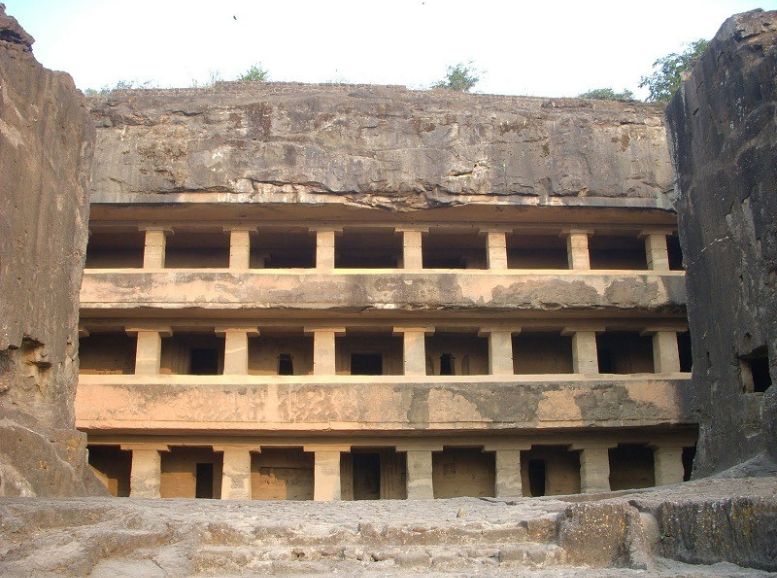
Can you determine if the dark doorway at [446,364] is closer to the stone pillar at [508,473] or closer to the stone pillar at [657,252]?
the stone pillar at [508,473]

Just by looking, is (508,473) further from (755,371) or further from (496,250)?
(755,371)

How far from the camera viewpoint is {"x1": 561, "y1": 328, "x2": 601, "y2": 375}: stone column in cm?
1577

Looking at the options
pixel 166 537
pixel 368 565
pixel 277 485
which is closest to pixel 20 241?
pixel 166 537

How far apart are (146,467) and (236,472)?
158 centimetres

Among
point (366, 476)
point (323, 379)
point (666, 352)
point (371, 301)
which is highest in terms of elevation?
point (371, 301)

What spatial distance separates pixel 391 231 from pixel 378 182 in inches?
52.3

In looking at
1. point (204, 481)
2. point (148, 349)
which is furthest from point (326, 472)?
point (148, 349)

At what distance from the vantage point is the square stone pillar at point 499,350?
1547 cm

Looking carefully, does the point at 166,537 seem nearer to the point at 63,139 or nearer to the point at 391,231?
the point at 63,139

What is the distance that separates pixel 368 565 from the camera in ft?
19.6

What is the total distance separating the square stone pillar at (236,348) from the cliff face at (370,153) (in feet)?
8.16

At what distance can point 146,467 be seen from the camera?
48.9ft

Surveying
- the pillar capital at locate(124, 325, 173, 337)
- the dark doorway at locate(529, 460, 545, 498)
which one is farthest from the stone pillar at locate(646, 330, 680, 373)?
the pillar capital at locate(124, 325, 173, 337)

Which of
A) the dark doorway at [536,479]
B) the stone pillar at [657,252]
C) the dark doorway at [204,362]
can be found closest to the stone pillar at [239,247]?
the dark doorway at [204,362]
